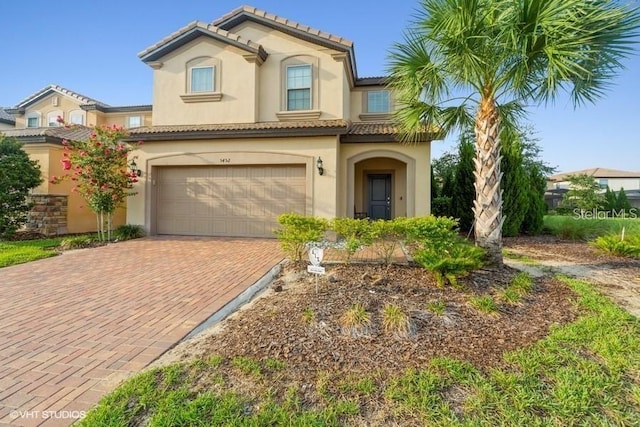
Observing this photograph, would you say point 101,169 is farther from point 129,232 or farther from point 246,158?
point 246,158

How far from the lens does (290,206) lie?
11.5 meters

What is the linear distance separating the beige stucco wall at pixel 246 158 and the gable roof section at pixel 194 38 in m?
3.74

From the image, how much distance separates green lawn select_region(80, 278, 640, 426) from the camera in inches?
95.5

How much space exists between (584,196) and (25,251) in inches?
1307

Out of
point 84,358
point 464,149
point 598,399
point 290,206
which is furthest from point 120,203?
point 464,149

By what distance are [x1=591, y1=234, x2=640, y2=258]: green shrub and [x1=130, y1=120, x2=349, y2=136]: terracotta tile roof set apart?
898 centimetres

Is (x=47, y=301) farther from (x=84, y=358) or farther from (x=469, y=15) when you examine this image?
(x=469, y=15)

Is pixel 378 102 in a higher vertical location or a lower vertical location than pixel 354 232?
higher

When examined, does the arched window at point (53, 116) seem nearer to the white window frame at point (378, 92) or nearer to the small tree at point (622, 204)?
the white window frame at point (378, 92)

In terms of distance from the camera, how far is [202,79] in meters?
12.6

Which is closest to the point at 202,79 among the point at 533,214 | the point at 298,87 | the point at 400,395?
the point at 298,87

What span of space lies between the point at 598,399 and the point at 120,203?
1360cm

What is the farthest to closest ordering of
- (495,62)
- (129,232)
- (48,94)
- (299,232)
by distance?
(48,94)
(129,232)
(299,232)
(495,62)

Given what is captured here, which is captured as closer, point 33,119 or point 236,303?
point 236,303
